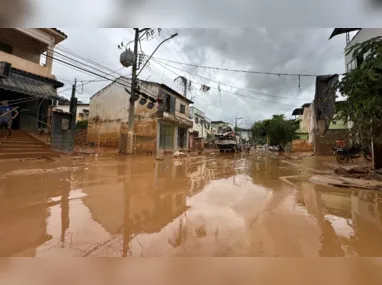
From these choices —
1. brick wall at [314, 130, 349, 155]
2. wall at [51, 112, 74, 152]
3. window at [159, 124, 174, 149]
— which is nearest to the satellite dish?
wall at [51, 112, 74, 152]

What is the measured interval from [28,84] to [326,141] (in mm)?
24575

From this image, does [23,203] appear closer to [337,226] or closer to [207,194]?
[207,194]

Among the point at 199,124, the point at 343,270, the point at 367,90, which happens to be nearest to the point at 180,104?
the point at 199,124

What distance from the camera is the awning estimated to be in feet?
36.8

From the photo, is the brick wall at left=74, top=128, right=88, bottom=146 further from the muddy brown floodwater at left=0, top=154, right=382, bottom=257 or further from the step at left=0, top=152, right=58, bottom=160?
the muddy brown floodwater at left=0, top=154, right=382, bottom=257

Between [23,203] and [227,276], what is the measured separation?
3.36 m

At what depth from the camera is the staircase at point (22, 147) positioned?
9.41 metres

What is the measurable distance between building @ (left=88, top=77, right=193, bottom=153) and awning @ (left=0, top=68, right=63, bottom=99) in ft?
25.7

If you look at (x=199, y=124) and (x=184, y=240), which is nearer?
(x=184, y=240)

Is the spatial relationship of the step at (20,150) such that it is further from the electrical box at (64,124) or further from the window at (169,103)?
the window at (169,103)

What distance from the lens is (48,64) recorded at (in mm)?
14391

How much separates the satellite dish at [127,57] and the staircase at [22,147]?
6.79 meters

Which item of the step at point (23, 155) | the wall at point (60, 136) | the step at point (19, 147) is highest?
the wall at point (60, 136)

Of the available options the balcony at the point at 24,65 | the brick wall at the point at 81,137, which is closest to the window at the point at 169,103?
the brick wall at the point at 81,137
